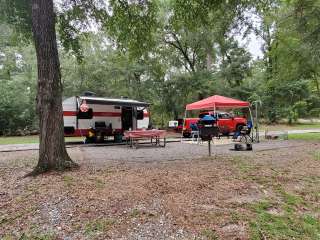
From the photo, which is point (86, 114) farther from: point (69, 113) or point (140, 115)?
point (140, 115)

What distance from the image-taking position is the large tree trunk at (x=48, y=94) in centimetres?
630

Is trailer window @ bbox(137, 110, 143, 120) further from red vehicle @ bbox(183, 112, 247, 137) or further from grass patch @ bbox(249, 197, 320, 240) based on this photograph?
grass patch @ bbox(249, 197, 320, 240)

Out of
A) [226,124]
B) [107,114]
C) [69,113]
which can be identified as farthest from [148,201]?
[226,124]

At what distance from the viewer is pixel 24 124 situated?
23.5 meters

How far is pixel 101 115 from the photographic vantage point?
51.2 feet

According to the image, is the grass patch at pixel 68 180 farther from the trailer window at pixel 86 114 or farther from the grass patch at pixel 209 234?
the trailer window at pixel 86 114

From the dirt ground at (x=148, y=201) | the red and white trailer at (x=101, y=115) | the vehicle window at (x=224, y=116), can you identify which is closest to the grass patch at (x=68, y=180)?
the dirt ground at (x=148, y=201)

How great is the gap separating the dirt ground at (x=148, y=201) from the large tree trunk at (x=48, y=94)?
52cm

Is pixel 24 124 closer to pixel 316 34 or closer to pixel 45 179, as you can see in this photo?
pixel 45 179

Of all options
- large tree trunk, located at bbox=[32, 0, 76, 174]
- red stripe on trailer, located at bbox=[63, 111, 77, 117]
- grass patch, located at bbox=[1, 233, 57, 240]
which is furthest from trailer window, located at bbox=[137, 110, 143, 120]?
grass patch, located at bbox=[1, 233, 57, 240]

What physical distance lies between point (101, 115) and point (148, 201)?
11.7 m

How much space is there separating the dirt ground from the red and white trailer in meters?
7.60

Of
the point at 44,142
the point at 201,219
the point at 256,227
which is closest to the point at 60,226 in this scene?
the point at 201,219

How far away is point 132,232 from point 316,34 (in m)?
13.2
